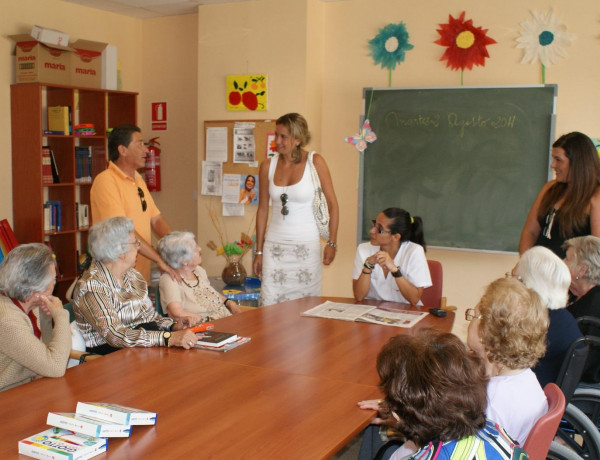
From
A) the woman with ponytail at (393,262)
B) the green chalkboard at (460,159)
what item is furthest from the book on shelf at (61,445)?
the green chalkboard at (460,159)

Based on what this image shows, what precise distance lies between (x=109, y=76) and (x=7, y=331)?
3892 millimetres

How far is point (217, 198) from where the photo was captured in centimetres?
575

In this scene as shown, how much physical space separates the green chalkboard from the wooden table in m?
2.32

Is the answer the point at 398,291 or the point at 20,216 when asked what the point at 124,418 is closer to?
the point at 398,291

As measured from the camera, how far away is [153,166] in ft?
20.4

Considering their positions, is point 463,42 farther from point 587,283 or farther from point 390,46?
point 587,283

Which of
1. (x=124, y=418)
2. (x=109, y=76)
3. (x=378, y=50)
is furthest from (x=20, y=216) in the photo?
(x=124, y=418)

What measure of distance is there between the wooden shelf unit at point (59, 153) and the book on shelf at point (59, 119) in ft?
0.19

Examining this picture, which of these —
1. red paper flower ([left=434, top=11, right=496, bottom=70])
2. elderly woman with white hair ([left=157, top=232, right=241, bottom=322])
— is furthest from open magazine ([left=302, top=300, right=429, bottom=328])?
red paper flower ([left=434, top=11, right=496, bottom=70])

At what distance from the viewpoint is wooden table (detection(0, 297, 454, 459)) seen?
173 centimetres

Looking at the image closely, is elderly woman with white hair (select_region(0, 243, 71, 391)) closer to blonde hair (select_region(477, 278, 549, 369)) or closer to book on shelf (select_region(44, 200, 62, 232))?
blonde hair (select_region(477, 278, 549, 369))

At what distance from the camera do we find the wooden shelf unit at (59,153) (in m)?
5.19

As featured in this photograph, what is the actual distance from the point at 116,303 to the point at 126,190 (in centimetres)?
115

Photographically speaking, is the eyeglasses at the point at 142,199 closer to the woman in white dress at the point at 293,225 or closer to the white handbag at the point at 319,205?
the woman in white dress at the point at 293,225
